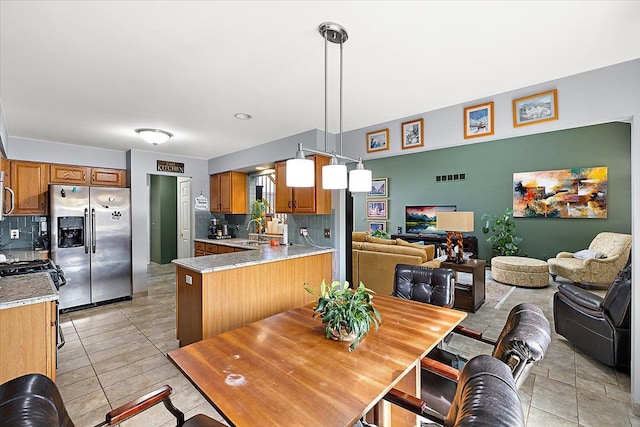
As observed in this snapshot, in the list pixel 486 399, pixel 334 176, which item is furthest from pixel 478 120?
pixel 486 399

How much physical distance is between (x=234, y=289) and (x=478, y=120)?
2.79 meters

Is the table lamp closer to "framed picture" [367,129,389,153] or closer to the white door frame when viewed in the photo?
"framed picture" [367,129,389,153]

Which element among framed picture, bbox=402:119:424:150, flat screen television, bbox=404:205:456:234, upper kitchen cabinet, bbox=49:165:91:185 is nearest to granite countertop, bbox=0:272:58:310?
upper kitchen cabinet, bbox=49:165:91:185

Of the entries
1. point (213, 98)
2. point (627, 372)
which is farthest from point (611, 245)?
point (213, 98)

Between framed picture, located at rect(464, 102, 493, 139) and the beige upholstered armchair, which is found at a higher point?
framed picture, located at rect(464, 102, 493, 139)

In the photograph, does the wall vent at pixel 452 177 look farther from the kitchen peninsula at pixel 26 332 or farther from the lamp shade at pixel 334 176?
→ the kitchen peninsula at pixel 26 332

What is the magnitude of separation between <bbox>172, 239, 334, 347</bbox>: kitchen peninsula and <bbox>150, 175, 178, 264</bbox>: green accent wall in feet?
15.9

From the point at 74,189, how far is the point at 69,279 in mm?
1254

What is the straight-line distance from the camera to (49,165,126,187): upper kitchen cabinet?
4.33 meters

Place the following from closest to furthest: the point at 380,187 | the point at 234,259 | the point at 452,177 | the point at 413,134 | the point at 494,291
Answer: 1. the point at 234,259
2. the point at 413,134
3. the point at 494,291
4. the point at 452,177
5. the point at 380,187

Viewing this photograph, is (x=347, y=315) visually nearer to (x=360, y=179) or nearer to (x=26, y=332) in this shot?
(x=360, y=179)

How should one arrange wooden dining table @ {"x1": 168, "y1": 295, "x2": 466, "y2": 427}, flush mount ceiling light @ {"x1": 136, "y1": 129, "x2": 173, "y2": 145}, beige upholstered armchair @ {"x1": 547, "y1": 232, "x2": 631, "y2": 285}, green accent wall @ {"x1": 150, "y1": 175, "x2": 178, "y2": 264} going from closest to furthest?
1. wooden dining table @ {"x1": 168, "y1": 295, "x2": 466, "y2": 427}
2. flush mount ceiling light @ {"x1": 136, "y1": 129, "x2": 173, "y2": 145}
3. beige upholstered armchair @ {"x1": 547, "y1": 232, "x2": 631, "y2": 285}
4. green accent wall @ {"x1": 150, "y1": 175, "x2": 178, "y2": 264}

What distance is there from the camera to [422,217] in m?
8.23

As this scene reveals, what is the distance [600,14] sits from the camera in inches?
61.3
